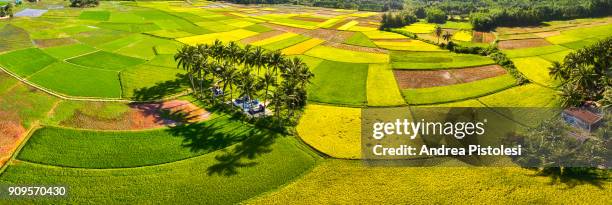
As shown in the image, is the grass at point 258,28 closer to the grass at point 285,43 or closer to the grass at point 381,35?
the grass at point 285,43

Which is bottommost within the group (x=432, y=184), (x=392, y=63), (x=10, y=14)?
(x=432, y=184)

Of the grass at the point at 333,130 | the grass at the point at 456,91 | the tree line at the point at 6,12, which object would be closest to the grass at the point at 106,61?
the grass at the point at 333,130

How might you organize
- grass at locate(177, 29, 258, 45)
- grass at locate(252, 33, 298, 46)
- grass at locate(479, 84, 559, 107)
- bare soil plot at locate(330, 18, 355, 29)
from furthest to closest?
bare soil plot at locate(330, 18, 355, 29), grass at locate(177, 29, 258, 45), grass at locate(252, 33, 298, 46), grass at locate(479, 84, 559, 107)

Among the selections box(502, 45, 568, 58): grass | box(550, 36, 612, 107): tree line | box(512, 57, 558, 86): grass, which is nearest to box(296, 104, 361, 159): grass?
box(550, 36, 612, 107): tree line

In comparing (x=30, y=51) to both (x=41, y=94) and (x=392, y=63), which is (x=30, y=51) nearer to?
(x=41, y=94)

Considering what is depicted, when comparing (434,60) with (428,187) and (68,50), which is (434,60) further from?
(68,50)

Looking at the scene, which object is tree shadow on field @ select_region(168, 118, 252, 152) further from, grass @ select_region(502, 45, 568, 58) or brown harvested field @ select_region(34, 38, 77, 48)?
grass @ select_region(502, 45, 568, 58)

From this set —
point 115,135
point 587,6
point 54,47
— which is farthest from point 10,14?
point 587,6
